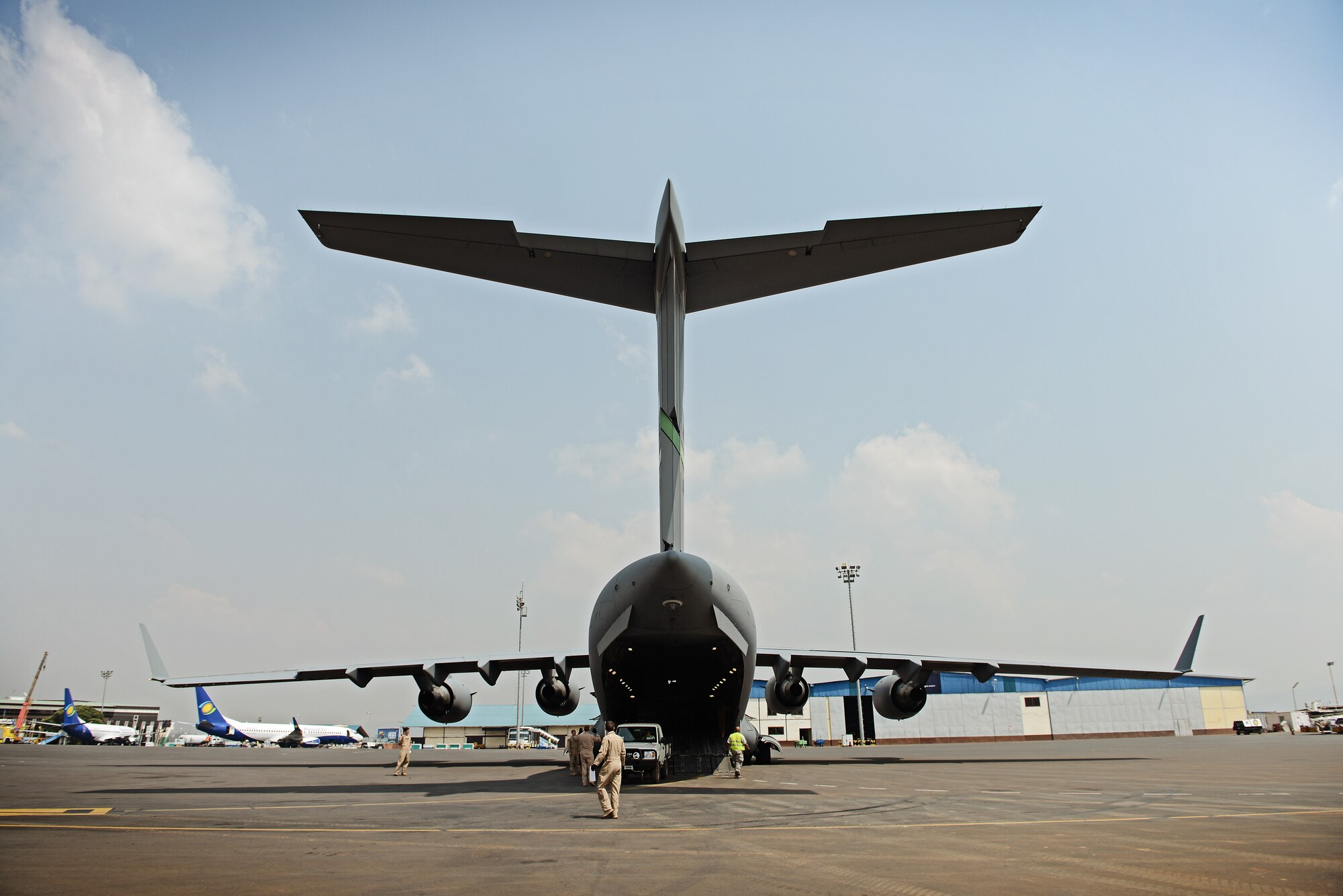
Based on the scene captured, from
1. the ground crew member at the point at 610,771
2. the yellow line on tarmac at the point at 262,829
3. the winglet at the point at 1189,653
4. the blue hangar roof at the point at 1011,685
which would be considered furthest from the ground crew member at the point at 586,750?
the blue hangar roof at the point at 1011,685

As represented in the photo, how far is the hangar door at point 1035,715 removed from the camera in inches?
1879

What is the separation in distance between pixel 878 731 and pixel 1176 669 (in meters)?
28.0

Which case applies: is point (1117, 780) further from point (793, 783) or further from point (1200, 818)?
point (1200, 818)

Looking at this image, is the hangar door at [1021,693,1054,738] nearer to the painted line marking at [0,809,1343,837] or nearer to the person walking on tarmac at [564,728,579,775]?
the person walking on tarmac at [564,728,579,775]

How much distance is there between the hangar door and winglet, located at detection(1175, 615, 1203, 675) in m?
27.2

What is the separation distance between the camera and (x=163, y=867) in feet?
17.3

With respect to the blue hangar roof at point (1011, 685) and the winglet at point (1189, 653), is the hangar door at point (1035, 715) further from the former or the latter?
the winglet at point (1189, 653)

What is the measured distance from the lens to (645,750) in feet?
44.5

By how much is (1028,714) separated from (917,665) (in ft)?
109

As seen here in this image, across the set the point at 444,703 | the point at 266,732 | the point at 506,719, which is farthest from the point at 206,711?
the point at 444,703

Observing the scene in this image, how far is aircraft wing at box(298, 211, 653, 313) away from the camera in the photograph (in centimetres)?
850

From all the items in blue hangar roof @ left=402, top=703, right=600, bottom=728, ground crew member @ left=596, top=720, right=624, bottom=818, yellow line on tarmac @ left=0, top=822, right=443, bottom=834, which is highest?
ground crew member @ left=596, top=720, right=624, bottom=818

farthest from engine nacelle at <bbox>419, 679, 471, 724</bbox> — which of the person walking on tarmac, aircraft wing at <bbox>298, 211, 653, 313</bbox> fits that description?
aircraft wing at <bbox>298, 211, 653, 313</bbox>

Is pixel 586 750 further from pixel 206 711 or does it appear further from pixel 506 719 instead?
pixel 506 719
